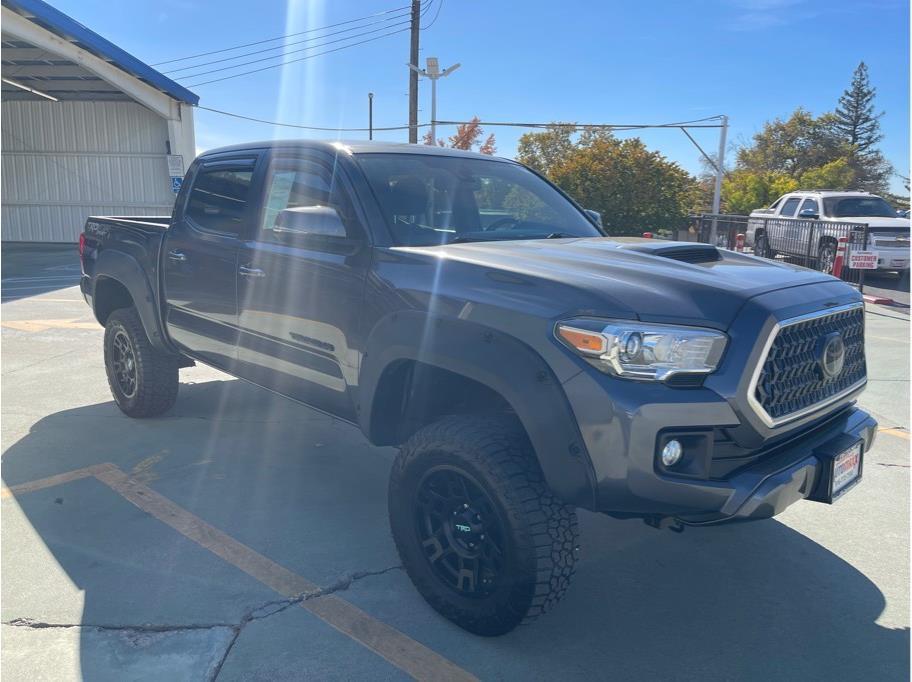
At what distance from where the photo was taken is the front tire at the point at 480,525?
263 centimetres

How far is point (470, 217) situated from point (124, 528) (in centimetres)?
236

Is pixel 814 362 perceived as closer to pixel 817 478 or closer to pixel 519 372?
pixel 817 478

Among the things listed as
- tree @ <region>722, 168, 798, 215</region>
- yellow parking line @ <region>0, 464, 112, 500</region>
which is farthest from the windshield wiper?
tree @ <region>722, 168, 798, 215</region>

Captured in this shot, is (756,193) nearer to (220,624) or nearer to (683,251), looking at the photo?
(683,251)

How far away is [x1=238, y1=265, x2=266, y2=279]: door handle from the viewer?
12.8 ft

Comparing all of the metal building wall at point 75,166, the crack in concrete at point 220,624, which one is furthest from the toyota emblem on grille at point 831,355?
the metal building wall at point 75,166

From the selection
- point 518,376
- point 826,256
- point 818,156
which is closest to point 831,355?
point 518,376

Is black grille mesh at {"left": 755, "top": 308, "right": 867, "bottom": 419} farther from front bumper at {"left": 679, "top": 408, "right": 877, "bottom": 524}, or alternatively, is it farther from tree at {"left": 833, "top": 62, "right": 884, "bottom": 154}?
tree at {"left": 833, "top": 62, "right": 884, "bottom": 154}

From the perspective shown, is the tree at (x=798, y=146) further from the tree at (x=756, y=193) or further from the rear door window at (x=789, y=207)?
the rear door window at (x=789, y=207)

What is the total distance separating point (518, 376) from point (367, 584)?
131cm

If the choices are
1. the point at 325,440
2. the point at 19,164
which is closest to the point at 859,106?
the point at 19,164

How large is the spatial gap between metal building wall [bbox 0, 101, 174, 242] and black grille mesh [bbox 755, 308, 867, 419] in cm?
2424

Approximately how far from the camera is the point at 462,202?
3854 mm

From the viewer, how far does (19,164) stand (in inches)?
1000
